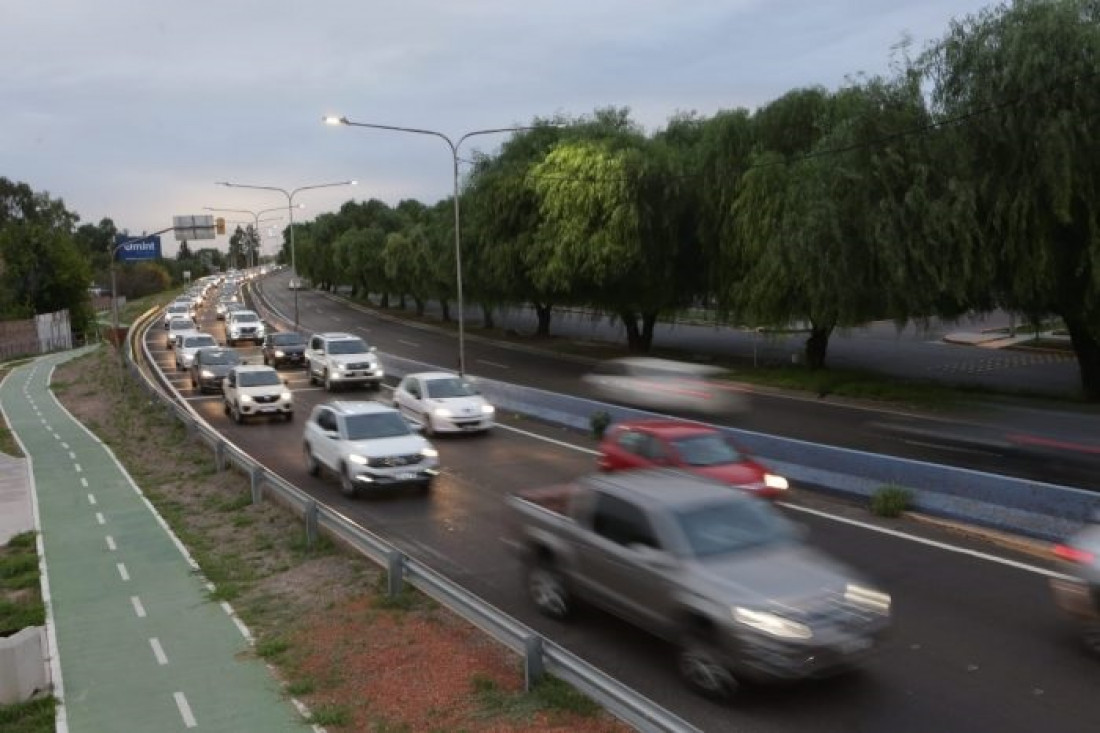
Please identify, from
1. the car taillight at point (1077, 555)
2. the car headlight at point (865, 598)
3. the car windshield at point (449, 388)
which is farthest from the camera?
the car windshield at point (449, 388)

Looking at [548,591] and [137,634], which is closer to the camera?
[548,591]

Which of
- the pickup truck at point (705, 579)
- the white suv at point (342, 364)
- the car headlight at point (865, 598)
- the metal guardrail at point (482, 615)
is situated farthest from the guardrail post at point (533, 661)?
the white suv at point (342, 364)

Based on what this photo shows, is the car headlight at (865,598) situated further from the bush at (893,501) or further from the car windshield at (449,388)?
the car windshield at (449,388)

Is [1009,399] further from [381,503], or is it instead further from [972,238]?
[381,503]

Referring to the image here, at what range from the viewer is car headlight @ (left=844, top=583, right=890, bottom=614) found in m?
8.50

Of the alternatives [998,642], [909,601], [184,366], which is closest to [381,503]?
[909,601]

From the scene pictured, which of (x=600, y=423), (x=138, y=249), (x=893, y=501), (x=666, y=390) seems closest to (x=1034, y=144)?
(x=666, y=390)

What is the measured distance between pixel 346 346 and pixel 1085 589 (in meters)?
29.9

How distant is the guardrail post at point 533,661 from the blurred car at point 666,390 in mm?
20891

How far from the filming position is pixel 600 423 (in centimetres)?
2345

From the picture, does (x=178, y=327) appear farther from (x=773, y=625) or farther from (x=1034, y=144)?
(x=773, y=625)

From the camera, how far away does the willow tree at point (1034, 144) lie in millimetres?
25266

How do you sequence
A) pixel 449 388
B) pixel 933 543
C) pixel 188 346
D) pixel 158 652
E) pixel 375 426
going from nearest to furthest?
pixel 158 652 < pixel 933 543 < pixel 375 426 < pixel 449 388 < pixel 188 346

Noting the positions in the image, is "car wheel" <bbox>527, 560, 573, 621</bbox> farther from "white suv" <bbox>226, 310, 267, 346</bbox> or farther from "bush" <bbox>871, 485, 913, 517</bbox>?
"white suv" <bbox>226, 310, 267, 346</bbox>
